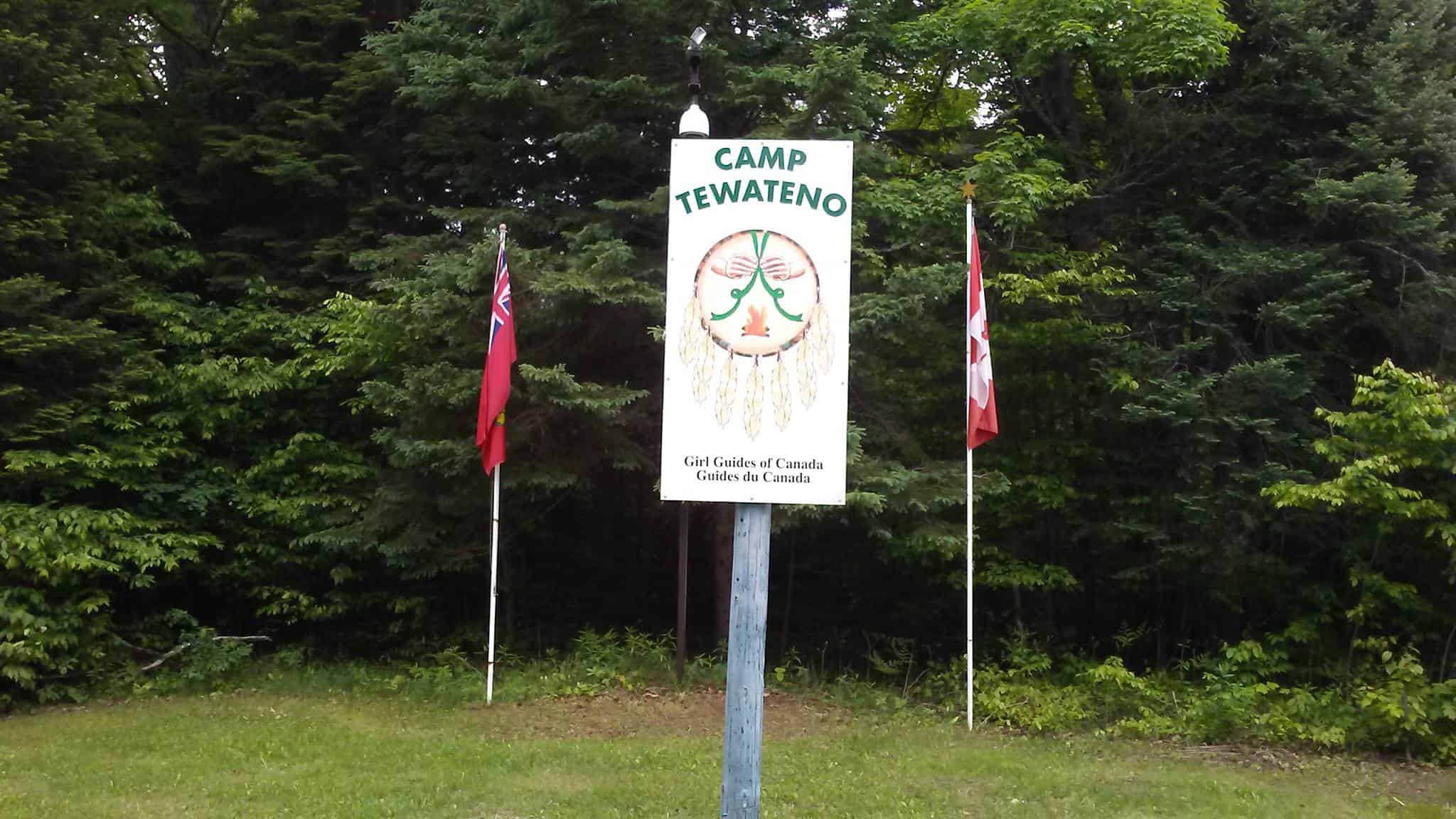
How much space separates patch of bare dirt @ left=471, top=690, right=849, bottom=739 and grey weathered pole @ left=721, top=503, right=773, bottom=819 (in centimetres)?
481

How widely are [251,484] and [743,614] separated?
376 inches

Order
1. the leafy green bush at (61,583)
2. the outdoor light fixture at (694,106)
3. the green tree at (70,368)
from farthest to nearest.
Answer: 1. the green tree at (70,368)
2. the leafy green bush at (61,583)
3. the outdoor light fixture at (694,106)

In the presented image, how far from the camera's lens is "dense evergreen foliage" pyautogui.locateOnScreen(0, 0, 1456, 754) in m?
10.9

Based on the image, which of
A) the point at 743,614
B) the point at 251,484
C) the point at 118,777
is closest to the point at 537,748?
the point at 118,777

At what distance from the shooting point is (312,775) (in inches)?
310

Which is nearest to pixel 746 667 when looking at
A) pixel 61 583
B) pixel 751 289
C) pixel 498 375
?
pixel 751 289

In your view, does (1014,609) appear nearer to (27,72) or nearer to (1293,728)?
(1293,728)

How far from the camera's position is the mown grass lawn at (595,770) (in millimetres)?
7258

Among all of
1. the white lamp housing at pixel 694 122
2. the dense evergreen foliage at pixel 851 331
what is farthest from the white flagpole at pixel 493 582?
the white lamp housing at pixel 694 122

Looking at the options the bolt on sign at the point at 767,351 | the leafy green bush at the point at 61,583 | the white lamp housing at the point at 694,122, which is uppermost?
the white lamp housing at the point at 694,122

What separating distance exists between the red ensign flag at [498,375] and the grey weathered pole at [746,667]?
18.8ft

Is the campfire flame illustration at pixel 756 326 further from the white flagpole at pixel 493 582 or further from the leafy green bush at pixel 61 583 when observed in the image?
the leafy green bush at pixel 61 583

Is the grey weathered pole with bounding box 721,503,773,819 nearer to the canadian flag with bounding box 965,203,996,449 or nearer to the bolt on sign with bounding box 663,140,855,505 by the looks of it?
the bolt on sign with bounding box 663,140,855,505

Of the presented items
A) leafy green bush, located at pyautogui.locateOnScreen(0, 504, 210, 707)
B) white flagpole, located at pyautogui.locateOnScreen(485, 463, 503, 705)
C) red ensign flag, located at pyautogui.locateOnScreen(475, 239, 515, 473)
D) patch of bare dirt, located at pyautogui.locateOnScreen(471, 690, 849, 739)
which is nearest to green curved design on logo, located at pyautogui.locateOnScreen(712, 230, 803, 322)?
patch of bare dirt, located at pyautogui.locateOnScreen(471, 690, 849, 739)
